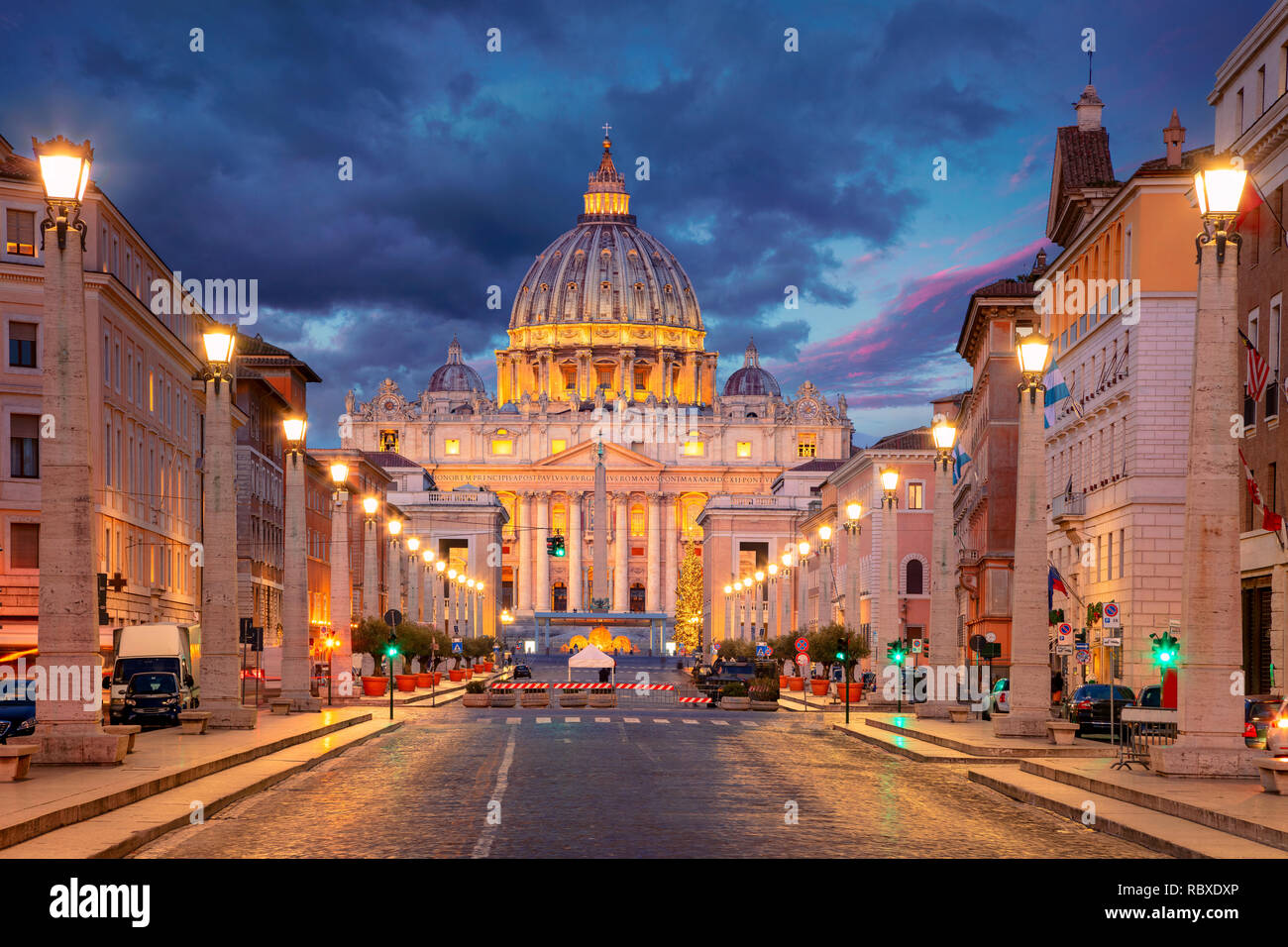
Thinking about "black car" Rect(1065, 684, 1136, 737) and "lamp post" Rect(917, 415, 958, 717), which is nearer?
"black car" Rect(1065, 684, 1136, 737)

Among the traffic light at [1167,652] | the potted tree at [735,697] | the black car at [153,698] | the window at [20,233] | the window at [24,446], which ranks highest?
the window at [20,233]

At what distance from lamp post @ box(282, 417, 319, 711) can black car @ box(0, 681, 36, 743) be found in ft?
20.7

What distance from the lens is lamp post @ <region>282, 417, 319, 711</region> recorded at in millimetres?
40906

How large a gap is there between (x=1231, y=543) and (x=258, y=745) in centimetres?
1560

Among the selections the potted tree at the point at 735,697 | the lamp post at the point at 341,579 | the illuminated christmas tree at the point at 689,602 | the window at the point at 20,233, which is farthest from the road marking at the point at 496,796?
the illuminated christmas tree at the point at 689,602

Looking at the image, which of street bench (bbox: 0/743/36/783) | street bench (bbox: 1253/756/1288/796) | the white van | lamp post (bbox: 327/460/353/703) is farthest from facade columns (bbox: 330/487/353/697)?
street bench (bbox: 1253/756/1288/796)

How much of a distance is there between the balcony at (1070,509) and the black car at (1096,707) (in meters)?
19.1

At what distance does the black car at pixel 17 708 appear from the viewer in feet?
104

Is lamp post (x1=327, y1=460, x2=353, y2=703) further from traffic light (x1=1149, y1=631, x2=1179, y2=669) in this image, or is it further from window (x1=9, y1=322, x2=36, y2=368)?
traffic light (x1=1149, y1=631, x2=1179, y2=669)

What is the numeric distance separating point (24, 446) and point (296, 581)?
15817 millimetres

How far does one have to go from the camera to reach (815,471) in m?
199

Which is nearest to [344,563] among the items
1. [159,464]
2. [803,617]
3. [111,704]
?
[111,704]

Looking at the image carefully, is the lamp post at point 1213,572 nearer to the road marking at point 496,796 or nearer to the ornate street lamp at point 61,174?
the road marking at point 496,796

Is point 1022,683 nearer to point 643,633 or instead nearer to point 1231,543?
point 1231,543
